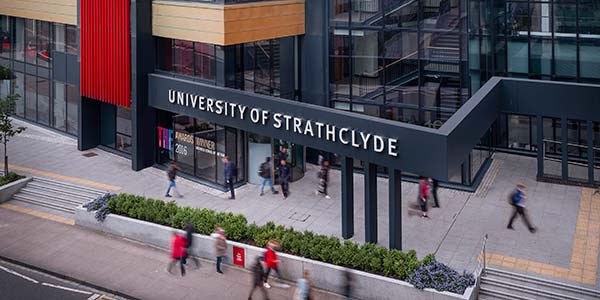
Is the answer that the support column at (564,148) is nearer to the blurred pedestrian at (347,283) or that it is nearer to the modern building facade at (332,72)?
the modern building facade at (332,72)

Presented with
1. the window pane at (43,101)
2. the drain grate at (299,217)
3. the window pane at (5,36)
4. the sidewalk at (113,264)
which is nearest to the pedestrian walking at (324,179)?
the drain grate at (299,217)

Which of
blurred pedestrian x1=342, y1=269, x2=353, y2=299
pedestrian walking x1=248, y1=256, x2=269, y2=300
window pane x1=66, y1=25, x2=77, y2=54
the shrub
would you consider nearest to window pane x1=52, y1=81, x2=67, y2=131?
window pane x1=66, y1=25, x2=77, y2=54

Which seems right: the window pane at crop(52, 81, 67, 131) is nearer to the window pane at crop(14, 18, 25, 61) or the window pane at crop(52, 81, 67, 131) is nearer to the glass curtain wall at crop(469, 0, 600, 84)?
the window pane at crop(14, 18, 25, 61)

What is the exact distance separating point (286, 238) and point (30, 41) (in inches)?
896

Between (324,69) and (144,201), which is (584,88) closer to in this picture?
(324,69)

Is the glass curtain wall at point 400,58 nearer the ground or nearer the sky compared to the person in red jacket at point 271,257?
nearer the sky

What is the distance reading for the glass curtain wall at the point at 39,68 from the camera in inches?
1478

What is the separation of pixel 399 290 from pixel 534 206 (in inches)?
368

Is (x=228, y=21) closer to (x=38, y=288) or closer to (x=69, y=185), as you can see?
(x=69, y=185)

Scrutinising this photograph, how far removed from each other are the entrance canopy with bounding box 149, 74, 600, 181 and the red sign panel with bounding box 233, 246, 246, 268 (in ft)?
14.0

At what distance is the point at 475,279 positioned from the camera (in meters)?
21.1

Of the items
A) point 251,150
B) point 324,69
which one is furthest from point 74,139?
point 324,69

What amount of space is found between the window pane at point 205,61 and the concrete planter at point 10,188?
341 inches

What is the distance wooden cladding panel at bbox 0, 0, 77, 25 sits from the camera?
118 feet
